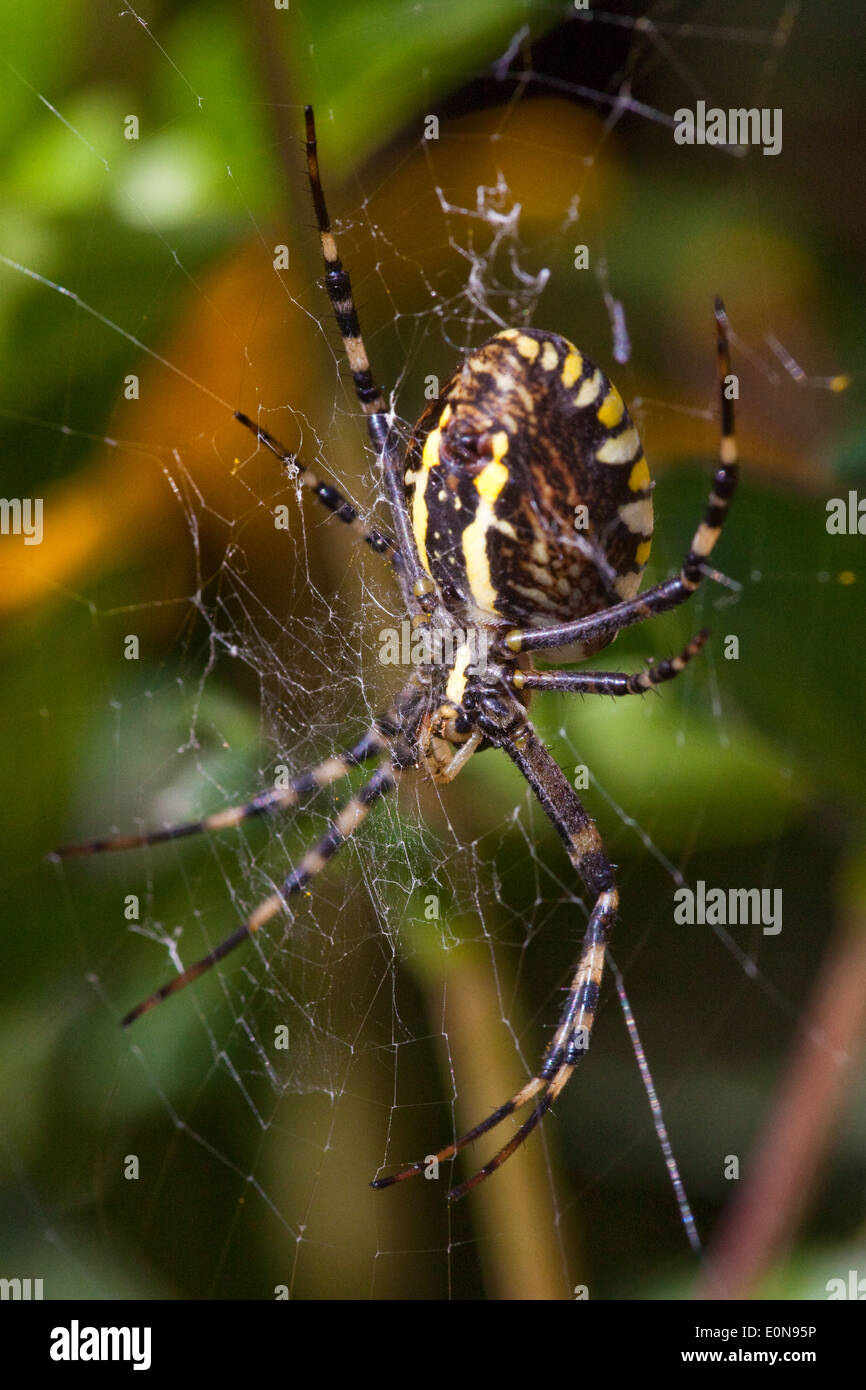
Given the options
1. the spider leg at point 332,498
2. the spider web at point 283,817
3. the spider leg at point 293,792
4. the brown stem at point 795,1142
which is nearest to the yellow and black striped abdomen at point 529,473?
the spider leg at point 332,498

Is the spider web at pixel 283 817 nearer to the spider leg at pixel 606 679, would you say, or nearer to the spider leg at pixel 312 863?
the spider leg at pixel 312 863

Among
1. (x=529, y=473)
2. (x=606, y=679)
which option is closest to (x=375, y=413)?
(x=529, y=473)

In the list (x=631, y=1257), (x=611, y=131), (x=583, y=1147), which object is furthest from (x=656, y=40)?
(x=631, y=1257)

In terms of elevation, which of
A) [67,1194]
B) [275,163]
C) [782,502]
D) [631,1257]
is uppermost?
[275,163]

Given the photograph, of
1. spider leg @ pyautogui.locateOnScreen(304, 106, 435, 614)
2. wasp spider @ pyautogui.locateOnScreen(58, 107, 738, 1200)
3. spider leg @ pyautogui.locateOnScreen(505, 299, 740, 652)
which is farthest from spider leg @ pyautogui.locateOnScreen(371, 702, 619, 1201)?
spider leg @ pyautogui.locateOnScreen(304, 106, 435, 614)

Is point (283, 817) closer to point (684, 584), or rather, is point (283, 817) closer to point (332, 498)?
point (332, 498)

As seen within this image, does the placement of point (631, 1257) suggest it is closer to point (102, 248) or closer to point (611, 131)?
point (102, 248)

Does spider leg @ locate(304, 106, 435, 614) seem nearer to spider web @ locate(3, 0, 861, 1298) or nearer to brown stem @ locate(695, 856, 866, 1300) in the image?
spider web @ locate(3, 0, 861, 1298)
